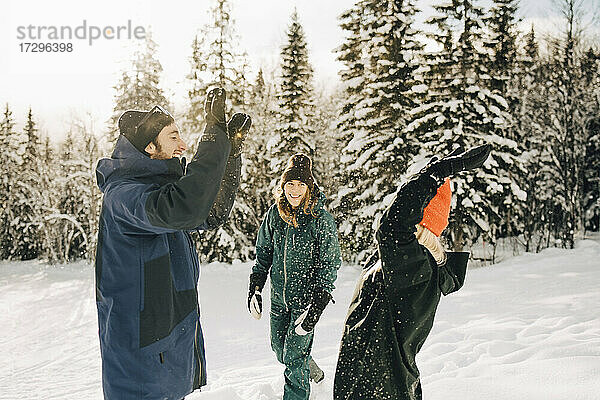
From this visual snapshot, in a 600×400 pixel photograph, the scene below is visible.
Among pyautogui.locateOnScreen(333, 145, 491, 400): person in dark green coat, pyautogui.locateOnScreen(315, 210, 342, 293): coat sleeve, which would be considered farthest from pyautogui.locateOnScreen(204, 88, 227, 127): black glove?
pyautogui.locateOnScreen(315, 210, 342, 293): coat sleeve

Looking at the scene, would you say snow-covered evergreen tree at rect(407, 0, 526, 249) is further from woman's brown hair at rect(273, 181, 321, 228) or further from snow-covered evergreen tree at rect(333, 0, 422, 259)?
woman's brown hair at rect(273, 181, 321, 228)

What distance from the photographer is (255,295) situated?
4.46 m

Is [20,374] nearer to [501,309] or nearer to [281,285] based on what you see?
[281,285]

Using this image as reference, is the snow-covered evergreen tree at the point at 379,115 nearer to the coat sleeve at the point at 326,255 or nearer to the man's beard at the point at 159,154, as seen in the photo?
the coat sleeve at the point at 326,255

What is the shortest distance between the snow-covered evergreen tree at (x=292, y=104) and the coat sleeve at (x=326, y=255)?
16748 mm

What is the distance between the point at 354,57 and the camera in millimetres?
18750

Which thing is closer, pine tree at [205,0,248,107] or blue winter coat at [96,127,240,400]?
blue winter coat at [96,127,240,400]

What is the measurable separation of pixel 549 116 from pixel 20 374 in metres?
24.5

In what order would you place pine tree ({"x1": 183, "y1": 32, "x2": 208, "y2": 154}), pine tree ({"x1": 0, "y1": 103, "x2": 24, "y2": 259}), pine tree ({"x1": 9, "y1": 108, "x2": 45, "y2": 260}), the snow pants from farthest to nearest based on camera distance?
pine tree ({"x1": 0, "y1": 103, "x2": 24, "y2": 259}) < pine tree ({"x1": 9, "y1": 108, "x2": 45, "y2": 260}) < pine tree ({"x1": 183, "y1": 32, "x2": 208, "y2": 154}) < the snow pants

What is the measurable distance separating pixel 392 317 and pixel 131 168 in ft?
4.83

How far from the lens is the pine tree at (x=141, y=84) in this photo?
22.2 meters

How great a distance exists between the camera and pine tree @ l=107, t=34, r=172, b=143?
874 inches

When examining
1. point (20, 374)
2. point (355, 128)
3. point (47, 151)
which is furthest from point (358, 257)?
point (47, 151)

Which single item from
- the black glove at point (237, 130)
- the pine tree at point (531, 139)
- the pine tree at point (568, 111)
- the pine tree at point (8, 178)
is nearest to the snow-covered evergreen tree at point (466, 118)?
the pine tree at point (568, 111)
